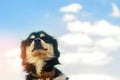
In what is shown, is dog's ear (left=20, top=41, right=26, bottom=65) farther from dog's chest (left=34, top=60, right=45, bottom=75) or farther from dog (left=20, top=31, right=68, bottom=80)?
dog's chest (left=34, top=60, right=45, bottom=75)

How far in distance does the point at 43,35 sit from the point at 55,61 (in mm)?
827

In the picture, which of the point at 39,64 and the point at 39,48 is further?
the point at 39,64

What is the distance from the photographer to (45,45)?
11578mm

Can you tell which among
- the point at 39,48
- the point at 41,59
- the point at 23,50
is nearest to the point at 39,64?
the point at 41,59

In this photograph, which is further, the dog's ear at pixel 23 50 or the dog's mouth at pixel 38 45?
the dog's ear at pixel 23 50

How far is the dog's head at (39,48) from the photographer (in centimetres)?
1153

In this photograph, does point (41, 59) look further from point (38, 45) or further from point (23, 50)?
point (23, 50)

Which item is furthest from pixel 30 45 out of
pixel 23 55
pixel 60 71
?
pixel 60 71

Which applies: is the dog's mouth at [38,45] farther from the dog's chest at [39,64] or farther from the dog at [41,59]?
the dog's chest at [39,64]

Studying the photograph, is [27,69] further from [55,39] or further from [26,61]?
[55,39]

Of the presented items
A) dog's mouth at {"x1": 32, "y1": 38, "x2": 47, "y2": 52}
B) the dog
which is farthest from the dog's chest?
dog's mouth at {"x1": 32, "y1": 38, "x2": 47, "y2": 52}

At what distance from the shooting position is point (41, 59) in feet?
38.1

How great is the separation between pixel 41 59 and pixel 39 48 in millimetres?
310

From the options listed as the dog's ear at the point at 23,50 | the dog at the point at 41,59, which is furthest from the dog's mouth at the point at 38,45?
the dog's ear at the point at 23,50
